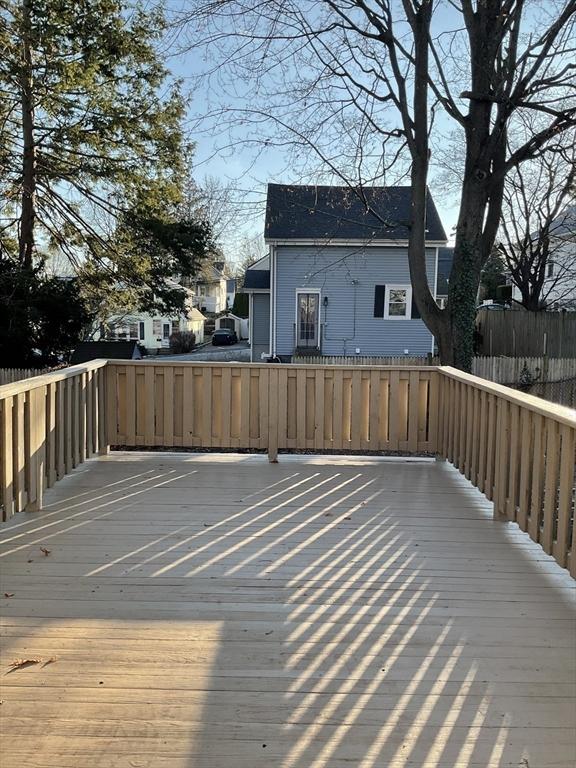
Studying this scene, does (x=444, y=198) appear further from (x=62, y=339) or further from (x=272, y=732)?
(x=272, y=732)

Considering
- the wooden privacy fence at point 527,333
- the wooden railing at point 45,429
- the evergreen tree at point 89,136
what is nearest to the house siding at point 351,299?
the wooden privacy fence at point 527,333

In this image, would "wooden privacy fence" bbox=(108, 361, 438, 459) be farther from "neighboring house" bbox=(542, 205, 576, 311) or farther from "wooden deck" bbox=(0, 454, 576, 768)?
"neighboring house" bbox=(542, 205, 576, 311)

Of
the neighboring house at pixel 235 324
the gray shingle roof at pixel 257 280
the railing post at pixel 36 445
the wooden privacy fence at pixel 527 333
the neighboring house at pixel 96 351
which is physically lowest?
the railing post at pixel 36 445

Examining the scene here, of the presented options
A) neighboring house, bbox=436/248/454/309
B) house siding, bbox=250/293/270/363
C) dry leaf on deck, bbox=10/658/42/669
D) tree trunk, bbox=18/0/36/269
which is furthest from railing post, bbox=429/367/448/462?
neighboring house, bbox=436/248/454/309

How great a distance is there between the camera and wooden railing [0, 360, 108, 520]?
11.5 feet

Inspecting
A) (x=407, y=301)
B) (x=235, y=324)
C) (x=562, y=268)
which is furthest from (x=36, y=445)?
(x=235, y=324)

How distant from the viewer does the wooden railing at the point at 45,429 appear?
349cm

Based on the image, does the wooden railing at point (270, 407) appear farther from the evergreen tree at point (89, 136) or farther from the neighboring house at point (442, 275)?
the neighboring house at point (442, 275)

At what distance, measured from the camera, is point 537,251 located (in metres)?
17.3

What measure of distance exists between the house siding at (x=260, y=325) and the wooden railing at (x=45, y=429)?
42.9 feet

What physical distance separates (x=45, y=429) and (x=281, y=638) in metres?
2.43

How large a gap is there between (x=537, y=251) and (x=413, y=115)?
1094cm

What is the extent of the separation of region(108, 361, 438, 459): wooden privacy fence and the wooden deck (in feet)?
3.96

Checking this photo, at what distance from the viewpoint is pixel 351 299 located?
1709 cm
